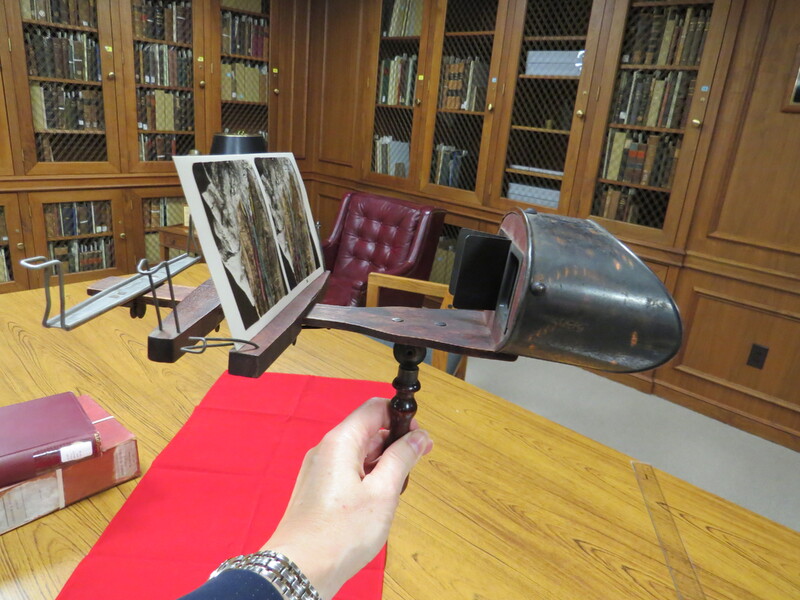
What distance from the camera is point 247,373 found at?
0.47 m

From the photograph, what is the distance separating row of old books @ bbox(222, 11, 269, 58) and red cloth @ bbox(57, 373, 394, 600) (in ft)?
11.3

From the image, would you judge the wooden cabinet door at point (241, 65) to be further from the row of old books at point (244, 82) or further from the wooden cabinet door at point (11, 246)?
the wooden cabinet door at point (11, 246)

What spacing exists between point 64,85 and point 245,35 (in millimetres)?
1295

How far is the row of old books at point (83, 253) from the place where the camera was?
3664mm

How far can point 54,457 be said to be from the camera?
0.83 metres

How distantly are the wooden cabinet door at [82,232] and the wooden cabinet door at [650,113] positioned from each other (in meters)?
3.13

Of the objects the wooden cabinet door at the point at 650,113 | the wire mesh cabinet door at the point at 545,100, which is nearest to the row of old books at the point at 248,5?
the wire mesh cabinet door at the point at 545,100

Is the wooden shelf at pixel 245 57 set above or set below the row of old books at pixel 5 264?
above

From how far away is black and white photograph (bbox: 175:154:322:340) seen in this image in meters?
0.47

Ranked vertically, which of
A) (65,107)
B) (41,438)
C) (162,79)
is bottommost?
(41,438)

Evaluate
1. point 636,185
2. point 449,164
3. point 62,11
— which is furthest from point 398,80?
point 62,11

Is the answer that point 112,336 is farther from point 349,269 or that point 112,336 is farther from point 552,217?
point 349,269

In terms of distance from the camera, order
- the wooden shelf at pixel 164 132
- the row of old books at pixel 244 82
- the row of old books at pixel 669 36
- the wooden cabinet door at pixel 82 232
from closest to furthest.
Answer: the row of old books at pixel 669 36
the wooden cabinet door at pixel 82 232
the wooden shelf at pixel 164 132
the row of old books at pixel 244 82

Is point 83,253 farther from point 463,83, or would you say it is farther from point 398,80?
point 463,83
